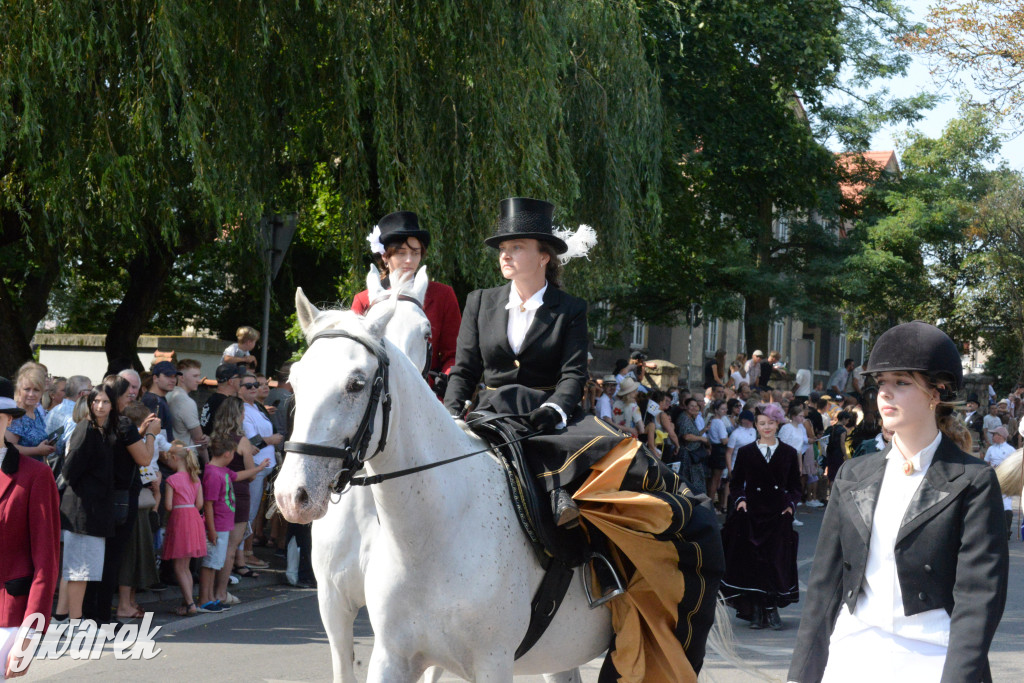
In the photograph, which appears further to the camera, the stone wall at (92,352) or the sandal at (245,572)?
the stone wall at (92,352)

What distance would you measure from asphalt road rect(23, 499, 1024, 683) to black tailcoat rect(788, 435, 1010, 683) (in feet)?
9.15

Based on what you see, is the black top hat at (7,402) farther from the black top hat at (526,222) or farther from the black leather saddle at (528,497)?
the black top hat at (526,222)

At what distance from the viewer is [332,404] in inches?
133

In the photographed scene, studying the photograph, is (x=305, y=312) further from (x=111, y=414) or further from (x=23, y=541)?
(x=111, y=414)

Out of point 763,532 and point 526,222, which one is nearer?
point 526,222

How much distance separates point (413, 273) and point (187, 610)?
5.18 m

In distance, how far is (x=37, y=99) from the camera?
8992 millimetres

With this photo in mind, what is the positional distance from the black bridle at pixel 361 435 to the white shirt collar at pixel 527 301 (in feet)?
3.95

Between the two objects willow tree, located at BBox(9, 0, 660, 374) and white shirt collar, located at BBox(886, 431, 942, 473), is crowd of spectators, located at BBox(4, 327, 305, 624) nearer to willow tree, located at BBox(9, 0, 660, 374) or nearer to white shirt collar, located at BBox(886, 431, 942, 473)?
willow tree, located at BBox(9, 0, 660, 374)

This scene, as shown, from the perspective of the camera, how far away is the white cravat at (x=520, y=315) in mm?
4727

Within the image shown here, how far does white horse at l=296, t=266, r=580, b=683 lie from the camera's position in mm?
4781

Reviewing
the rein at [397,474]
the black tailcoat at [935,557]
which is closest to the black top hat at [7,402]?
the rein at [397,474]

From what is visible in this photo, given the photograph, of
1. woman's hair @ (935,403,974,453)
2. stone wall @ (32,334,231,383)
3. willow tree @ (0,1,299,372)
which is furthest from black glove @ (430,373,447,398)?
stone wall @ (32,334,231,383)

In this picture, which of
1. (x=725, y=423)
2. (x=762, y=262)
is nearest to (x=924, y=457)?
(x=725, y=423)
